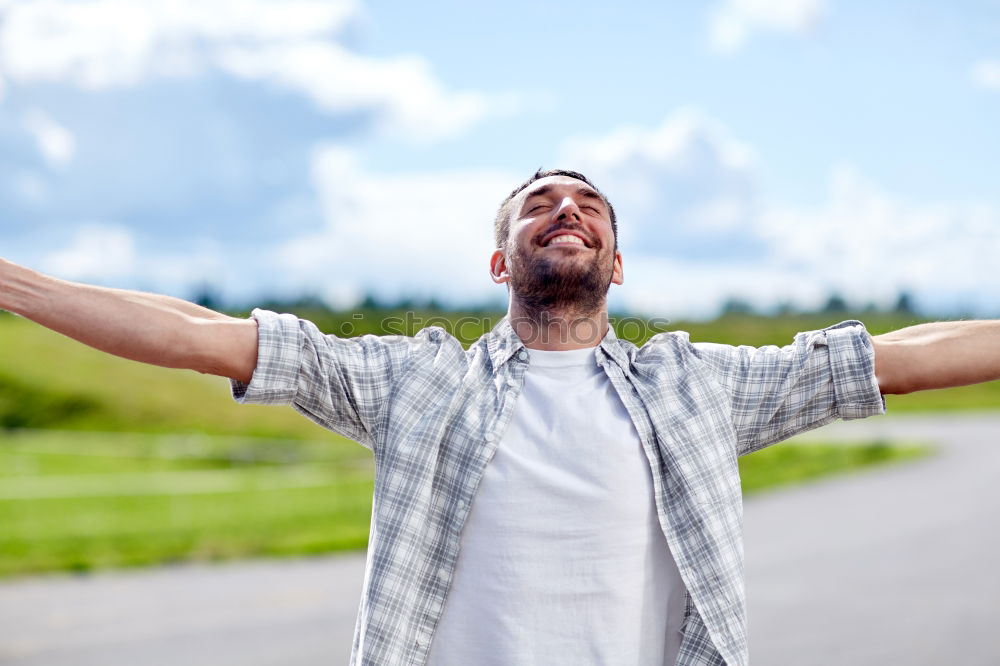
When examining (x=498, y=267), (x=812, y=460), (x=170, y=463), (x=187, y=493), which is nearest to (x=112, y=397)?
(x=170, y=463)

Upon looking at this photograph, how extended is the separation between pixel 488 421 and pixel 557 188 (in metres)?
0.70

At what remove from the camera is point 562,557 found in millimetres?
2240

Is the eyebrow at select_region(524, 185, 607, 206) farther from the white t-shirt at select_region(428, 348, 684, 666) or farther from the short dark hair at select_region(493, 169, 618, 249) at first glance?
the white t-shirt at select_region(428, 348, 684, 666)

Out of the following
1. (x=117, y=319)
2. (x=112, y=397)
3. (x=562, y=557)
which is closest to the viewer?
(x=117, y=319)

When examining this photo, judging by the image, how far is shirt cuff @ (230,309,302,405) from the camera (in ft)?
7.37

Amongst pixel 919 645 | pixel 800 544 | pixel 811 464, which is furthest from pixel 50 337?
pixel 919 645

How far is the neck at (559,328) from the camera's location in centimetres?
253

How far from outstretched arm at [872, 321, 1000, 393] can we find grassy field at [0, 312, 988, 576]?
351 mm

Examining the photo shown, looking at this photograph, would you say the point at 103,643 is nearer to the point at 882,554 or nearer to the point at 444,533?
the point at 444,533

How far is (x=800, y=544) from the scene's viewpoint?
8.59 m

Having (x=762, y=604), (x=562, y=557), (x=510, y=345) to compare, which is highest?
(x=510, y=345)

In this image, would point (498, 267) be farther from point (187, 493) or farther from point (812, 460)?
point (812, 460)

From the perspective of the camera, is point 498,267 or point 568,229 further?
point 498,267

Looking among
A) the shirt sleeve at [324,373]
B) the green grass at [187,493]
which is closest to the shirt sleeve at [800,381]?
the shirt sleeve at [324,373]
